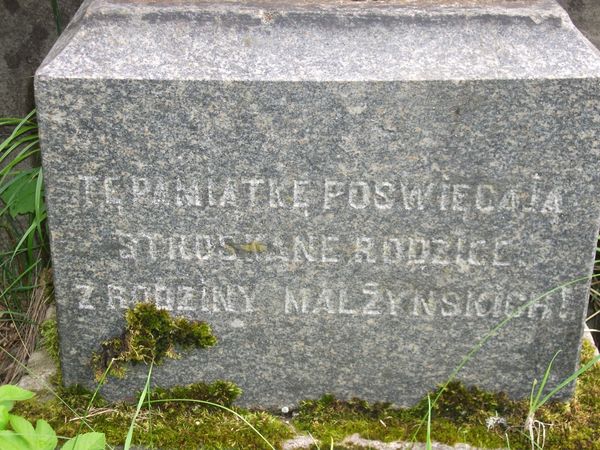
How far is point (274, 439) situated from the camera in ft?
6.98

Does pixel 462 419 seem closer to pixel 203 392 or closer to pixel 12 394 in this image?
pixel 203 392

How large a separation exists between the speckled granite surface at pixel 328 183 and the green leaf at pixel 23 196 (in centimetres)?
86

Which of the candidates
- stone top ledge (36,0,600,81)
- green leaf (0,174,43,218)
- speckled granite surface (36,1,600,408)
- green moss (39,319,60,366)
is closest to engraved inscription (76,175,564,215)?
speckled granite surface (36,1,600,408)

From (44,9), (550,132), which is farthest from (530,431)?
(44,9)

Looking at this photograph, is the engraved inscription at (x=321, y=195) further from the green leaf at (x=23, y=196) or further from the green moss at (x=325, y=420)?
the green leaf at (x=23, y=196)

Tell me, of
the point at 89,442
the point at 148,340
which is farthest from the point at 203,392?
the point at 89,442

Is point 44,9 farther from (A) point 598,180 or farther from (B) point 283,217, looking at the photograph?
(A) point 598,180

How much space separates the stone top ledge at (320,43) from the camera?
6.09 ft

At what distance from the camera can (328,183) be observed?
1971 millimetres

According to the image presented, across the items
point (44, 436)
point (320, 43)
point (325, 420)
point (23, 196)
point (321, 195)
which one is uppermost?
point (320, 43)

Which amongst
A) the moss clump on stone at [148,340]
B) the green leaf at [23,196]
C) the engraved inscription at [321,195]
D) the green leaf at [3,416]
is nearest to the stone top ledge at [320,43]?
the engraved inscription at [321,195]

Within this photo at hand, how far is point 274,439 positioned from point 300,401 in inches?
6.1

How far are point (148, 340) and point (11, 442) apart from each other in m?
0.54

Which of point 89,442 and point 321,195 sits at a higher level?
point 321,195
